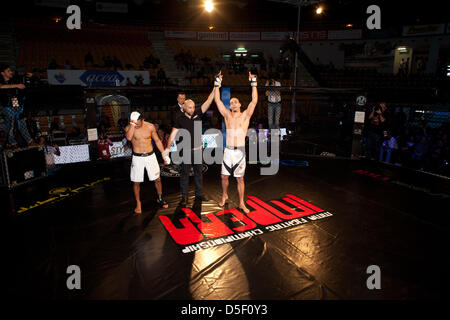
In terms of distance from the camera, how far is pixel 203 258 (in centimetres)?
338

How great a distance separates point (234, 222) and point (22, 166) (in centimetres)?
453

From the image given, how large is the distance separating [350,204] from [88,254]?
4132 mm

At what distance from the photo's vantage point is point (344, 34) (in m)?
18.1

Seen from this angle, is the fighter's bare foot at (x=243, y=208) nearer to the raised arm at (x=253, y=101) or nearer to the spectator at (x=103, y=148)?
the raised arm at (x=253, y=101)

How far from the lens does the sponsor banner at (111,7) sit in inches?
687

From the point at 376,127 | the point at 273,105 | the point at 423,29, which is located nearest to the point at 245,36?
the point at 423,29

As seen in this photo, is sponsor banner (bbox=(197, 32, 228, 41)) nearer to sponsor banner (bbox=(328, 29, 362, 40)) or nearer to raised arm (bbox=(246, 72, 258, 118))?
sponsor banner (bbox=(328, 29, 362, 40))

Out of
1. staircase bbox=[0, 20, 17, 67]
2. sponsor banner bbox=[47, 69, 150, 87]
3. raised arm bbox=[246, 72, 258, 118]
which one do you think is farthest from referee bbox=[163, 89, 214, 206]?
staircase bbox=[0, 20, 17, 67]

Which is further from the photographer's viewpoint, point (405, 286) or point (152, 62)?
point (152, 62)

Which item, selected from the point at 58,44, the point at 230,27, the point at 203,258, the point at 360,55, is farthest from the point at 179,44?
the point at 203,258

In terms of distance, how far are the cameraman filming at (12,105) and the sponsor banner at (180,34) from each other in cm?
1517

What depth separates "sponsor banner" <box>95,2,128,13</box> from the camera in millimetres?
17438

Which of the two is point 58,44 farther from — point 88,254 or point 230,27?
point 88,254
